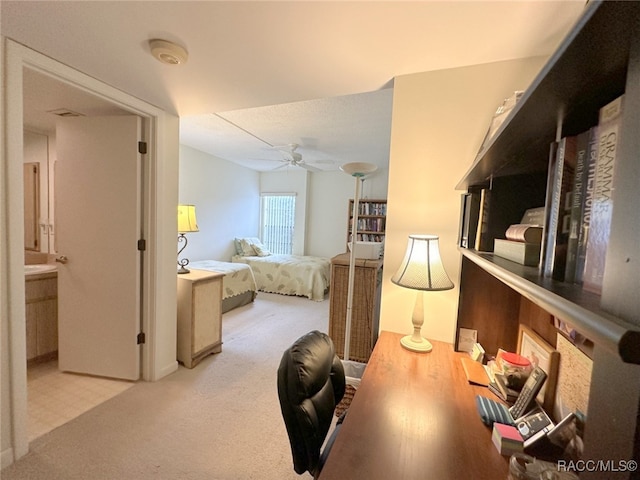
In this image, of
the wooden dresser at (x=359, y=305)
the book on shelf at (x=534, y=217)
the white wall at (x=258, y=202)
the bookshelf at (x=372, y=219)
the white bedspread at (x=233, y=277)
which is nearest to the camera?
the book on shelf at (x=534, y=217)

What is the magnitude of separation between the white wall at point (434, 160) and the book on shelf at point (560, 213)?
3.31ft

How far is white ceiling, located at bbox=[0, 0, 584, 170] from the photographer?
1.13 meters

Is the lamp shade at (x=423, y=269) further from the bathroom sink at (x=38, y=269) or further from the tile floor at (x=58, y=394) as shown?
the bathroom sink at (x=38, y=269)

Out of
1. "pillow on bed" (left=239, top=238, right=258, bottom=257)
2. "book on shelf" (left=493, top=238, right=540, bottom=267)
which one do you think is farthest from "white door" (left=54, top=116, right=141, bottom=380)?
"pillow on bed" (left=239, top=238, right=258, bottom=257)

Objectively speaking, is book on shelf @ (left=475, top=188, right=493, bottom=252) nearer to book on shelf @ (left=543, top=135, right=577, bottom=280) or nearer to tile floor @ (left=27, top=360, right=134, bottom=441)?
book on shelf @ (left=543, top=135, right=577, bottom=280)

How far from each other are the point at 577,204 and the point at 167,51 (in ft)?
5.83

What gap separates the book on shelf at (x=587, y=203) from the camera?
49 centimetres

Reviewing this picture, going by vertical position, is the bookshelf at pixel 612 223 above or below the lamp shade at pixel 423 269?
above

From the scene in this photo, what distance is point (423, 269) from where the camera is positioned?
1.34m

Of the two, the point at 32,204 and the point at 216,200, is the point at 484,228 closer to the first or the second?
the point at 32,204

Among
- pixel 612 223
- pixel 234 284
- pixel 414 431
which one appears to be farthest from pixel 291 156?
pixel 612 223

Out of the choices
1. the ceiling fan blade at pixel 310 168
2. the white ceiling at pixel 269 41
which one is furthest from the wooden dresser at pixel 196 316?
the ceiling fan blade at pixel 310 168

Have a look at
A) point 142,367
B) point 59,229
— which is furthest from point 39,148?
point 142,367

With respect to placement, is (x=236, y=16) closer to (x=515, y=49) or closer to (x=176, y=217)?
(x=515, y=49)
